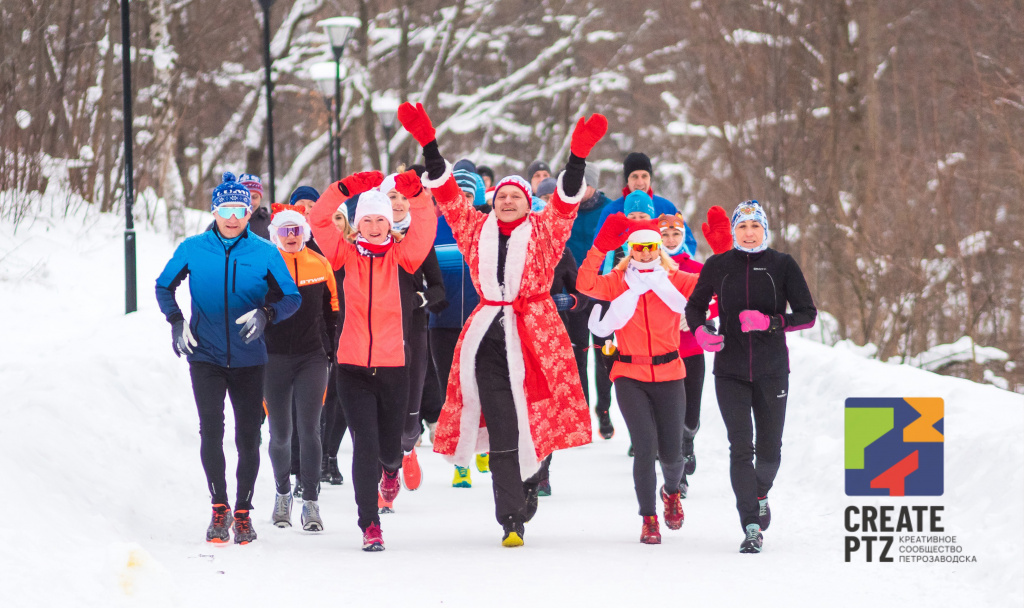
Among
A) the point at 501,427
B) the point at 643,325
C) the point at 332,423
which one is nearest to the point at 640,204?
the point at 643,325

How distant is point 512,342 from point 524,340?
0.26 feet

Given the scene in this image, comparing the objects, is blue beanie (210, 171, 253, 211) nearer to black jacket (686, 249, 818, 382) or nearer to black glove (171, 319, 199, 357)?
black glove (171, 319, 199, 357)

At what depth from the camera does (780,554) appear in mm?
6902

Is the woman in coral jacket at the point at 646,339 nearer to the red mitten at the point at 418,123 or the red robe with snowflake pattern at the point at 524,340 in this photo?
the red robe with snowflake pattern at the point at 524,340

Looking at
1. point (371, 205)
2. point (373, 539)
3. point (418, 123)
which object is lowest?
point (373, 539)

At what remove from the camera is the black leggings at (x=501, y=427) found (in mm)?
7105

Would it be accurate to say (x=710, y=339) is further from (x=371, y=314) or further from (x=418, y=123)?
(x=418, y=123)

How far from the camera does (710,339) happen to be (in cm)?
704

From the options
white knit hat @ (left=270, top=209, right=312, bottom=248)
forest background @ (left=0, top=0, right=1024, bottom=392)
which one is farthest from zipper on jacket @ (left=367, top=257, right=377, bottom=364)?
forest background @ (left=0, top=0, right=1024, bottom=392)

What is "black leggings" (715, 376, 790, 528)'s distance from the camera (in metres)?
7.00

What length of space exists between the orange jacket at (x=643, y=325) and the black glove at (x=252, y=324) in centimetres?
190

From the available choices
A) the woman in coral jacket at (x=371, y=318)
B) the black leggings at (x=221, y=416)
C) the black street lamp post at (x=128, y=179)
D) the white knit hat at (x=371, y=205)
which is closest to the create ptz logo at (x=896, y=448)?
the woman in coral jacket at (x=371, y=318)

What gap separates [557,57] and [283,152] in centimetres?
1029

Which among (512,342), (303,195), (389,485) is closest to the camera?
(512,342)
